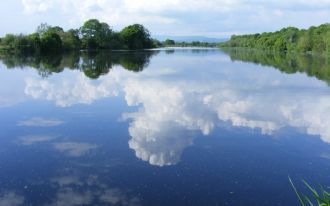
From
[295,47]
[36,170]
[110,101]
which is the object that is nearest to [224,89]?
[110,101]

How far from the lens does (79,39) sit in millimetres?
96438

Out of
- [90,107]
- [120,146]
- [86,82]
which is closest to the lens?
[120,146]

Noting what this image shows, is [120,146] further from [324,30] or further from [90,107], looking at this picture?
[324,30]

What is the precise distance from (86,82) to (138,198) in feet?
68.2

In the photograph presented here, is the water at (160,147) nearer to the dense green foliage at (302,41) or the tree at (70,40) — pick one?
the dense green foliage at (302,41)

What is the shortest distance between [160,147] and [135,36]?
10576 cm

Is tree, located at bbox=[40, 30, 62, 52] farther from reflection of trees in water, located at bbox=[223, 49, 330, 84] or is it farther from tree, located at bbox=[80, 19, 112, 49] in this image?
reflection of trees in water, located at bbox=[223, 49, 330, 84]

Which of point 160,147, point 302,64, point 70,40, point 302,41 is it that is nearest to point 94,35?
point 70,40

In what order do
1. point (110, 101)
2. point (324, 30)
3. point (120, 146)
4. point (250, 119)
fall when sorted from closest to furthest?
point (120, 146), point (250, 119), point (110, 101), point (324, 30)

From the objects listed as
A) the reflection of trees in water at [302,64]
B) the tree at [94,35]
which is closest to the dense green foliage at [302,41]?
the reflection of trees in water at [302,64]

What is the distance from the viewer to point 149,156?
11219 mm

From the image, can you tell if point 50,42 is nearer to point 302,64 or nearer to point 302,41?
point 302,64

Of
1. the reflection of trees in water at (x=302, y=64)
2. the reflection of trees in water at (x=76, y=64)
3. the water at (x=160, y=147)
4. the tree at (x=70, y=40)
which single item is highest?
the tree at (x=70, y=40)

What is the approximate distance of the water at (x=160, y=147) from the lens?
8.69 m
